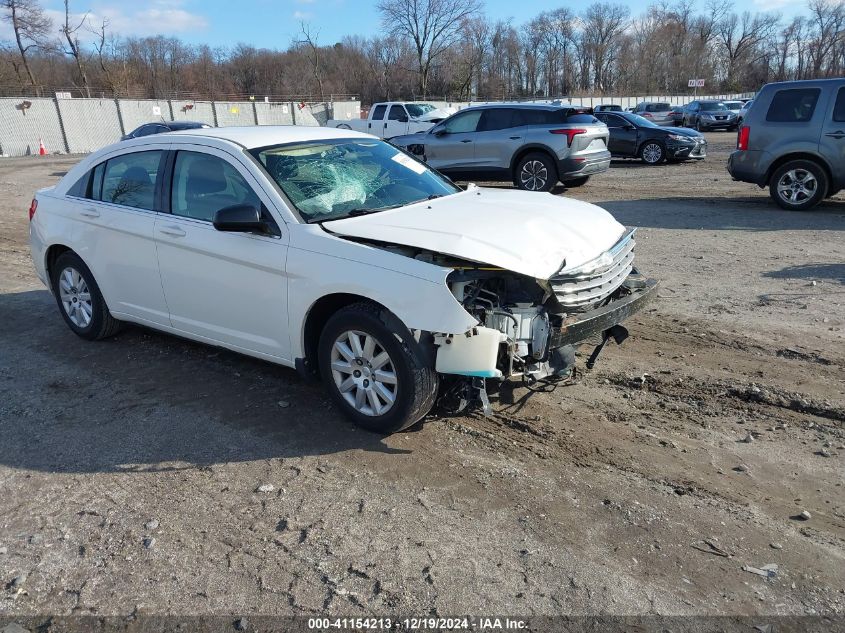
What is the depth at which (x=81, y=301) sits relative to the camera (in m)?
6.05

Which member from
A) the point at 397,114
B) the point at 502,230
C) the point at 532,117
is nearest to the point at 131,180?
the point at 502,230

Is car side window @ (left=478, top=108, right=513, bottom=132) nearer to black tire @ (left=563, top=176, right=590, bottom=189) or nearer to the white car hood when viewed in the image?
black tire @ (left=563, top=176, right=590, bottom=189)

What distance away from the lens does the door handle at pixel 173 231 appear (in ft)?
16.0

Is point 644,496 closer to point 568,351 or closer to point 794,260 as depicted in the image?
point 568,351

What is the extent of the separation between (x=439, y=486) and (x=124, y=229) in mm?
3343

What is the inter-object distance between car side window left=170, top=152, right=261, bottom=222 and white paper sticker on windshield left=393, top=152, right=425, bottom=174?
139 centimetres

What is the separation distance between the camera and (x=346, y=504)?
3555 millimetres

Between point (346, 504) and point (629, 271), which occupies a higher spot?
point (629, 271)

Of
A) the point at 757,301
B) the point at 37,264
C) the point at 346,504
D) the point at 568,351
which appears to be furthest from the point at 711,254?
the point at 37,264

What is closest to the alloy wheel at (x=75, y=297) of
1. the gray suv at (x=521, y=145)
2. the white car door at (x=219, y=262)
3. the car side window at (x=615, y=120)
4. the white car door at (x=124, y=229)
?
the white car door at (x=124, y=229)

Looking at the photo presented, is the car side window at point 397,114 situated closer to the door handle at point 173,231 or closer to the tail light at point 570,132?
the tail light at point 570,132

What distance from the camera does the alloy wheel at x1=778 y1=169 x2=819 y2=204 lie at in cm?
1095

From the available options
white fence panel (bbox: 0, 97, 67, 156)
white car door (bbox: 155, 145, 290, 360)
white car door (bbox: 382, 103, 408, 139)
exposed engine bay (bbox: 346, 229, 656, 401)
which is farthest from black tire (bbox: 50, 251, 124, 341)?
white fence panel (bbox: 0, 97, 67, 156)

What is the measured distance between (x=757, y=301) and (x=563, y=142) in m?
7.71
